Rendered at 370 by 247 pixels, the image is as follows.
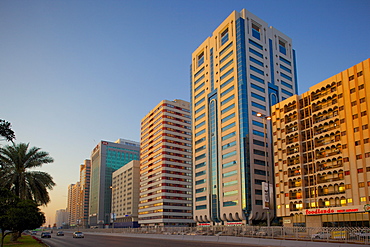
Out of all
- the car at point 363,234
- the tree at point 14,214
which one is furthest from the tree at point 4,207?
the car at point 363,234

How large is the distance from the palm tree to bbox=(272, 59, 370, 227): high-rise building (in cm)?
5279

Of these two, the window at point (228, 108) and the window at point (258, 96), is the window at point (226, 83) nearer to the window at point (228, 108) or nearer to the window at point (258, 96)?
the window at point (228, 108)

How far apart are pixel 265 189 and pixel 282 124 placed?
52.8m

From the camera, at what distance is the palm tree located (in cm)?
4722

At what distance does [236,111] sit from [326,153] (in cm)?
3611

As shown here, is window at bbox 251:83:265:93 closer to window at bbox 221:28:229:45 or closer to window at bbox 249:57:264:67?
window at bbox 249:57:264:67

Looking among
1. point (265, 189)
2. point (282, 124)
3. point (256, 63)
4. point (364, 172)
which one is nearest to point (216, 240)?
point (265, 189)

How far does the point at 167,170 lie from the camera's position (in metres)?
153

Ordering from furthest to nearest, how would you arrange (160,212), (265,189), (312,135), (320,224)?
(160,212), (312,135), (320,224), (265,189)

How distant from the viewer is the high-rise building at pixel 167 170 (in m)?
151

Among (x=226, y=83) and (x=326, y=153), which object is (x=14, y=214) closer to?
(x=326, y=153)

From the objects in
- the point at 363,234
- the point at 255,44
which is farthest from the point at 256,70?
the point at 363,234

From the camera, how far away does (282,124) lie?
88.6 metres

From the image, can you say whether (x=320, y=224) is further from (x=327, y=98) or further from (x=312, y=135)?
(x=327, y=98)
